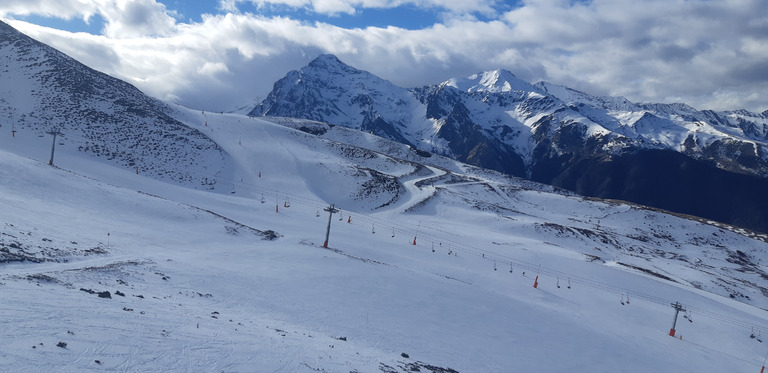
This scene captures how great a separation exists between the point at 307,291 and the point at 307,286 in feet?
2.62

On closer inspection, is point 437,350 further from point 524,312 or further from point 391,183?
point 391,183

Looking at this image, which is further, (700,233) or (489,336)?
(700,233)

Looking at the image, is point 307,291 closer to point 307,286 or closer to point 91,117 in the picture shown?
point 307,286

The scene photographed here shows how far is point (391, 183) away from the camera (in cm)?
7556

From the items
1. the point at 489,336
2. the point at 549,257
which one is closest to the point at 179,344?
the point at 489,336

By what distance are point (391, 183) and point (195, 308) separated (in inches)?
2417

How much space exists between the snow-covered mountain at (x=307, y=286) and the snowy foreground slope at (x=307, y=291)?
0.12 meters

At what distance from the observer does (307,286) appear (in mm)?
21719

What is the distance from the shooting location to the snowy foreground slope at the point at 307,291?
35.7ft

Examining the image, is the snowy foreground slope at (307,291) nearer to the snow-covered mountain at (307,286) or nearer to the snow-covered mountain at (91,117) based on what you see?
the snow-covered mountain at (307,286)

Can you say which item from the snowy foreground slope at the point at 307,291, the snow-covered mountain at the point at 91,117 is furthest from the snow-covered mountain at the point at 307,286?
the snow-covered mountain at the point at 91,117

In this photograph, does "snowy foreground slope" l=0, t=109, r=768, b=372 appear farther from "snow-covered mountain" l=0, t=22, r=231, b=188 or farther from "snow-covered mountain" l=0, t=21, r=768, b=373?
"snow-covered mountain" l=0, t=22, r=231, b=188

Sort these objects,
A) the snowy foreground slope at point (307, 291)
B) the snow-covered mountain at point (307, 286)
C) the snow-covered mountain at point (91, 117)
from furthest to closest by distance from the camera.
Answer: the snow-covered mountain at point (91, 117), the snow-covered mountain at point (307, 286), the snowy foreground slope at point (307, 291)

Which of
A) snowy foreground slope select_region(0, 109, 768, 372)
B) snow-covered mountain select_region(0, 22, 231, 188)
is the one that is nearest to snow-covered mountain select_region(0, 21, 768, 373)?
snowy foreground slope select_region(0, 109, 768, 372)
